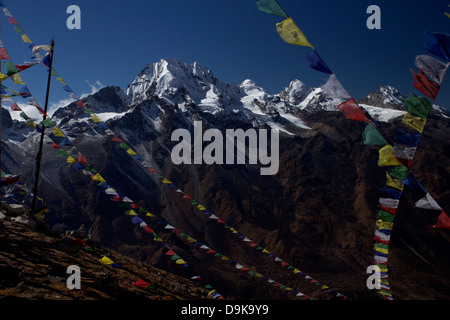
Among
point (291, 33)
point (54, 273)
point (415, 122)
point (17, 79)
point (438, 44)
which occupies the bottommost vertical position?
point (54, 273)

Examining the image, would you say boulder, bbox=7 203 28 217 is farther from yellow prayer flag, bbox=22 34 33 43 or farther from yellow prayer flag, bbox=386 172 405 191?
yellow prayer flag, bbox=386 172 405 191

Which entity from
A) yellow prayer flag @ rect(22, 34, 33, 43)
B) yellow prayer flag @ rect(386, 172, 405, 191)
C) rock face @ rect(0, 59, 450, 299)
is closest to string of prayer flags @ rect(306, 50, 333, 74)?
yellow prayer flag @ rect(386, 172, 405, 191)

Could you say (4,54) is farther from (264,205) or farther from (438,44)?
(264,205)

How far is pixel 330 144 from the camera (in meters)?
132

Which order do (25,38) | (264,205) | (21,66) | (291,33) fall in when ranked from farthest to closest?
1. (264,205)
2. (25,38)
3. (21,66)
4. (291,33)

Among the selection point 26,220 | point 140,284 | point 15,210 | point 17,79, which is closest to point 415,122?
point 140,284

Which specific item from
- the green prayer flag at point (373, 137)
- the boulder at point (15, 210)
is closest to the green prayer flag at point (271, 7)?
the green prayer flag at point (373, 137)

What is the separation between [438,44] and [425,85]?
1.00 metres

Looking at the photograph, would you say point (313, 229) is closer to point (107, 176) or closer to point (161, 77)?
point (107, 176)

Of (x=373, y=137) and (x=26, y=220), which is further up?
(x=373, y=137)

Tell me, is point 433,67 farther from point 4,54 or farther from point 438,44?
point 4,54

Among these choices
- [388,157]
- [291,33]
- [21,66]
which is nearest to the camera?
[291,33]

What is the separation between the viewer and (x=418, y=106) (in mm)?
7938

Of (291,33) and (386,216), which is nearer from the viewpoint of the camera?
(291,33)
